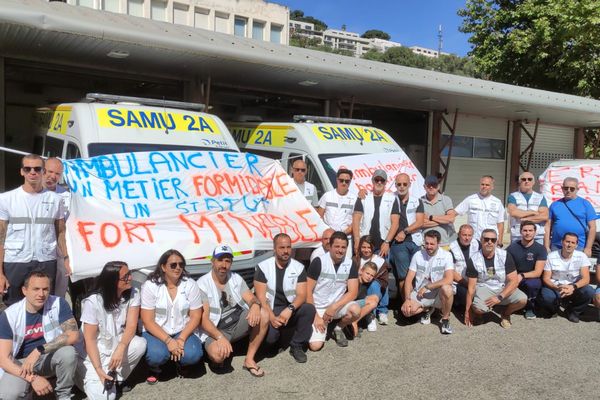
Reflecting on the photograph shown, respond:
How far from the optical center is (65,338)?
4.09 m

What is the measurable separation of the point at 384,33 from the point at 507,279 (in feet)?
565

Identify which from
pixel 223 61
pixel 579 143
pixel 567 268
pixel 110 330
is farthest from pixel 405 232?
pixel 579 143

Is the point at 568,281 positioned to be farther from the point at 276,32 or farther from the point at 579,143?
the point at 276,32

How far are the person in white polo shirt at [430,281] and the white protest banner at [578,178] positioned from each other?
348 cm

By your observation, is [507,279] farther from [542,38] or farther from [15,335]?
[542,38]

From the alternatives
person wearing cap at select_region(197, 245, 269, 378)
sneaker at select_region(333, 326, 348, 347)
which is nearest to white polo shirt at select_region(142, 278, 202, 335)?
person wearing cap at select_region(197, 245, 269, 378)

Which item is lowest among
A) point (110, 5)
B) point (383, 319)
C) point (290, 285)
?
point (383, 319)

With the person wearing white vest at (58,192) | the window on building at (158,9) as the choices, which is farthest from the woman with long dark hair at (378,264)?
the window on building at (158,9)

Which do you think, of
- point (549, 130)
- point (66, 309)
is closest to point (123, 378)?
point (66, 309)

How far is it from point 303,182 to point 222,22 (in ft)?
126

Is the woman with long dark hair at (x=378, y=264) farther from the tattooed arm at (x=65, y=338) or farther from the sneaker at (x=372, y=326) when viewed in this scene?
the tattooed arm at (x=65, y=338)

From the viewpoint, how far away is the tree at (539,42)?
15648mm

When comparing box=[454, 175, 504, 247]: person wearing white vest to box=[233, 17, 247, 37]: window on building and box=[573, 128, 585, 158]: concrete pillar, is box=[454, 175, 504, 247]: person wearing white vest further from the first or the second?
box=[233, 17, 247, 37]: window on building

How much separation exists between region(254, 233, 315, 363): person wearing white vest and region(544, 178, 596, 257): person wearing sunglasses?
3.82 m
